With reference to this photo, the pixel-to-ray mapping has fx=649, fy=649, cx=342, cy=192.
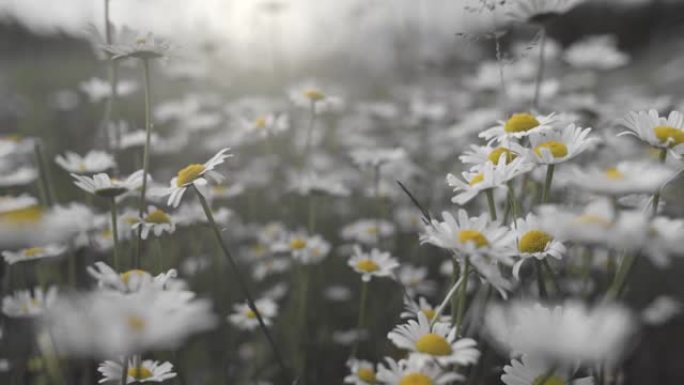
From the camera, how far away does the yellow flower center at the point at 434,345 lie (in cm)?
117

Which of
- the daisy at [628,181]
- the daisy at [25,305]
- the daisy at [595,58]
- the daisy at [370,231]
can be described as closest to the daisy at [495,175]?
the daisy at [628,181]

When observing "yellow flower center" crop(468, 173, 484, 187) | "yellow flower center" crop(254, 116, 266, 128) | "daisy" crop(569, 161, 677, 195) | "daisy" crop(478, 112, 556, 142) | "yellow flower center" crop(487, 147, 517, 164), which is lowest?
"yellow flower center" crop(254, 116, 266, 128)

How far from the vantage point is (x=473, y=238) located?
3.92ft

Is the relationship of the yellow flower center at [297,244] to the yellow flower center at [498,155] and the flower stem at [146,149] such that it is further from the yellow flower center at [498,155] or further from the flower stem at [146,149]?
the yellow flower center at [498,155]

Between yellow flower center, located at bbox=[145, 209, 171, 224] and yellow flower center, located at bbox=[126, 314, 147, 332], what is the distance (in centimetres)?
87

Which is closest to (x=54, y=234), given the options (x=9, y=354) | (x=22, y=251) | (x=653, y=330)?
(x=22, y=251)

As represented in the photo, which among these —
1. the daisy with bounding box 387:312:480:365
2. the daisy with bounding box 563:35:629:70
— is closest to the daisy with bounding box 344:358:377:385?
the daisy with bounding box 387:312:480:365

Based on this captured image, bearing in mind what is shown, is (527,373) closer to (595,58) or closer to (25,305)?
(25,305)

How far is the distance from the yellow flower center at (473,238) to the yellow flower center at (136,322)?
583mm

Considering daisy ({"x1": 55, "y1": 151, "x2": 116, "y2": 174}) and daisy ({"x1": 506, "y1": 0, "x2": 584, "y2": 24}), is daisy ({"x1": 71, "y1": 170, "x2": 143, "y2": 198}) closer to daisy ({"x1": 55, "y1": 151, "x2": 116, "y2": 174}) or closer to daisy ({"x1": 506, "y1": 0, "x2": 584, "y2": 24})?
daisy ({"x1": 55, "y1": 151, "x2": 116, "y2": 174})

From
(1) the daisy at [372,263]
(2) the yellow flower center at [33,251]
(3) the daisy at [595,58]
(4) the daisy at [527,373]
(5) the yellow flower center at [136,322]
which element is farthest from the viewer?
(3) the daisy at [595,58]

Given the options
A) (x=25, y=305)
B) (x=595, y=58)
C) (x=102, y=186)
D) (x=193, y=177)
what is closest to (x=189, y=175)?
(x=193, y=177)

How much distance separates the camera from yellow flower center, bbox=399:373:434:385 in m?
1.10

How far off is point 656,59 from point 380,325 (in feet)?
28.7
